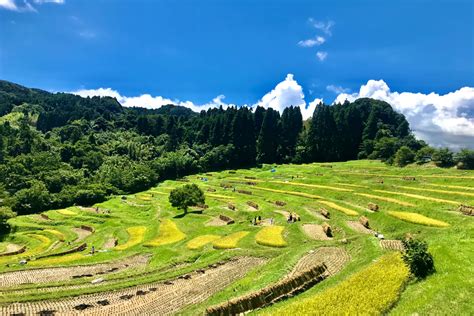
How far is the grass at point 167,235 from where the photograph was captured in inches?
1790

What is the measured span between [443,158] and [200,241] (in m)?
58.5

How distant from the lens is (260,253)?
3216 cm

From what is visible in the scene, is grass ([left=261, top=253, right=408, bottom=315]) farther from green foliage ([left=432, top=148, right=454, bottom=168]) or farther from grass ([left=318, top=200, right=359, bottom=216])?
green foliage ([left=432, top=148, right=454, bottom=168])

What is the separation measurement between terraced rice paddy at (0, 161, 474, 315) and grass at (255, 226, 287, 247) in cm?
17

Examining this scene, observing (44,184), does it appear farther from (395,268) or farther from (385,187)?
(395,268)

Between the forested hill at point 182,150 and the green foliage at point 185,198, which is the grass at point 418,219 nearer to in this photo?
the green foliage at point 185,198

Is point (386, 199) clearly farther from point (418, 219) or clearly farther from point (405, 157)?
point (405, 157)

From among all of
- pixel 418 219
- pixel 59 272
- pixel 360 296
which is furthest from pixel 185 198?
pixel 360 296

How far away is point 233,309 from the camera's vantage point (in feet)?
60.4

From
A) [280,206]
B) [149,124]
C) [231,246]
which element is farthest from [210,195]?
[149,124]

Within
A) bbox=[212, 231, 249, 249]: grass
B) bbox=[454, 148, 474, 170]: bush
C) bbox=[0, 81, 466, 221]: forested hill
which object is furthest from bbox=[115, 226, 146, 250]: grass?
bbox=[454, 148, 474, 170]: bush

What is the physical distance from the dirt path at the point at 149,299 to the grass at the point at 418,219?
1800cm

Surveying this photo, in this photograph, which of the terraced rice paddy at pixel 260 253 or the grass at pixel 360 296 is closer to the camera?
the grass at pixel 360 296

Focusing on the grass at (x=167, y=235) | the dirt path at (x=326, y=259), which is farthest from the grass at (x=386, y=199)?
the grass at (x=167, y=235)
